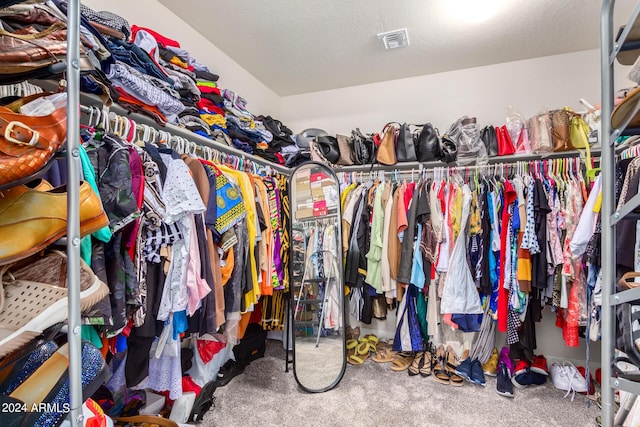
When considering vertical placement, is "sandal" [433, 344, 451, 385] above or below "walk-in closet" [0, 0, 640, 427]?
below

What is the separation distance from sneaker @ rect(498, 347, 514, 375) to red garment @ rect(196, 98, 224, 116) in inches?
107

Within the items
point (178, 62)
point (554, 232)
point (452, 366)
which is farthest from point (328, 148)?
point (452, 366)

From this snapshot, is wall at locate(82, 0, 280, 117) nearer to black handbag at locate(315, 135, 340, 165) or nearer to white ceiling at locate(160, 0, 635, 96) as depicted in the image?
white ceiling at locate(160, 0, 635, 96)

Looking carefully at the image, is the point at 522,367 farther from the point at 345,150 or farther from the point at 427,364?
the point at 345,150

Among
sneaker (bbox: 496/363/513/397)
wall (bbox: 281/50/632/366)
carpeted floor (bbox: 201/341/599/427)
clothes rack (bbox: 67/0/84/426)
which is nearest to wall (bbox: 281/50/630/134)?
wall (bbox: 281/50/632/366)

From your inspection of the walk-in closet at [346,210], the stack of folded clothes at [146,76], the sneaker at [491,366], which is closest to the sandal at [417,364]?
the walk-in closet at [346,210]

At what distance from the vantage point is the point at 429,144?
95.9 inches

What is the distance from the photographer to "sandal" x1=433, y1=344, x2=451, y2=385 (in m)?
2.19

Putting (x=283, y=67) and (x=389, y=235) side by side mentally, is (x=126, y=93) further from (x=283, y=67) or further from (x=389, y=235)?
(x=389, y=235)

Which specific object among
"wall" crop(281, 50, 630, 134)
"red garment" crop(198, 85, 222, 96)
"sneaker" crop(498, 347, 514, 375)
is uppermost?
"wall" crop(281, 50, 630, 134)

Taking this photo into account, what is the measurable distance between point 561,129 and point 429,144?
0.86 meters

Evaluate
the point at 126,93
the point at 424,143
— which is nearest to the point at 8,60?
the point at 126,93

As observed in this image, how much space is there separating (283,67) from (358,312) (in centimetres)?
224

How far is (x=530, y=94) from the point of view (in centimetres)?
255
